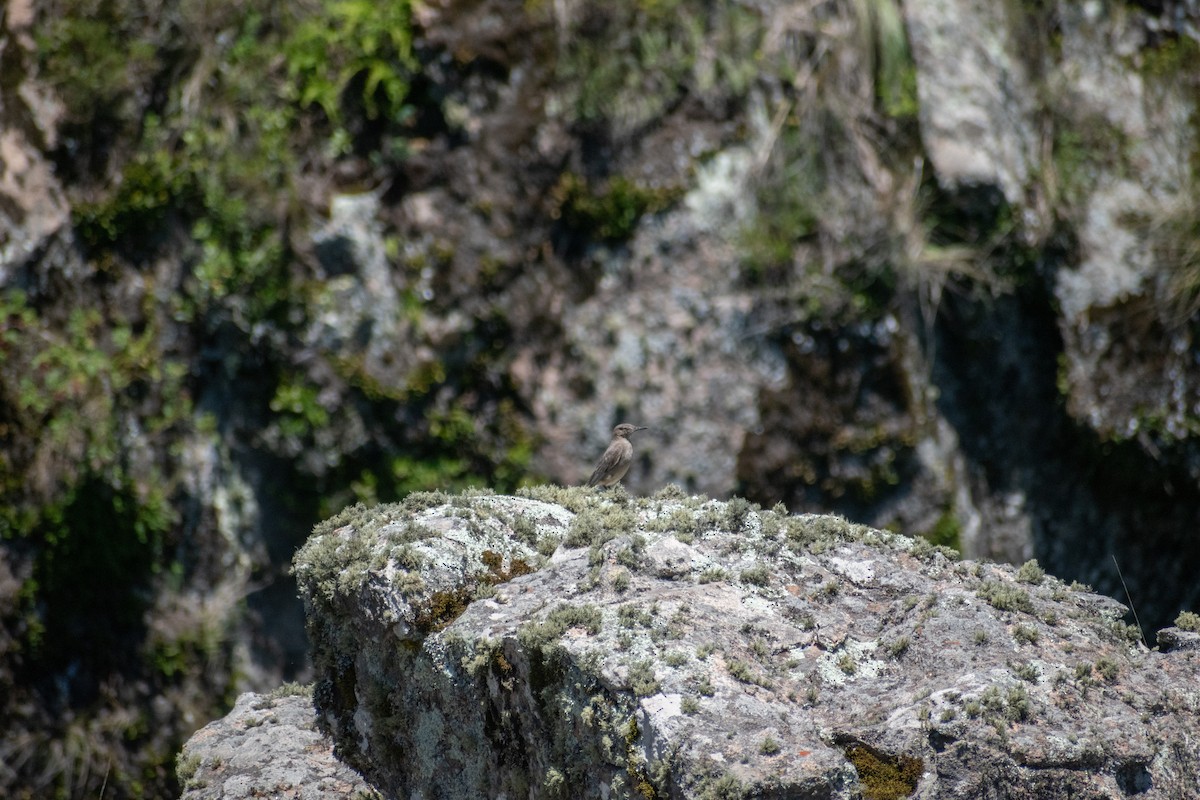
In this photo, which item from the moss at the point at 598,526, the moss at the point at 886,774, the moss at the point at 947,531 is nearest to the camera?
the moss at the point at 886,774

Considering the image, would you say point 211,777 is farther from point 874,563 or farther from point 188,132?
point 188,132

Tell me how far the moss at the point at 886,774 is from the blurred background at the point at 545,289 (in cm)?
597

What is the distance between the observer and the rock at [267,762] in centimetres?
535

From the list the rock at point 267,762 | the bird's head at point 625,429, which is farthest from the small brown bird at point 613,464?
the rock at point 267,762

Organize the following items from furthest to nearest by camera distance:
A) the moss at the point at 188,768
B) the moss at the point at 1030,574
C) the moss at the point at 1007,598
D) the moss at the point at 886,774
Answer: the moss at the point at 188,768
the moss at the point at 1030,574
the moss at the point at 1007,598
the moss at the point at 886,774

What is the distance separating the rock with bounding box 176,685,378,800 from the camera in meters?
5.35

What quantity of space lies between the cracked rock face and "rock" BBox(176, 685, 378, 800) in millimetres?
123

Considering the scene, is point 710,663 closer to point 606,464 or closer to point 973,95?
point 606,464

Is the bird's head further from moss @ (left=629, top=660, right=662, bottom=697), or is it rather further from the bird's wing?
moss @ (left=629, top=660, right=662, bottom=697)

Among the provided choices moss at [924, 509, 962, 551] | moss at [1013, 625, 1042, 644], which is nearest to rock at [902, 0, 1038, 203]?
moss at [924, 509, 962, 551]

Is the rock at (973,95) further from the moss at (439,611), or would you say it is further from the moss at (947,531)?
the moss at (439,611)

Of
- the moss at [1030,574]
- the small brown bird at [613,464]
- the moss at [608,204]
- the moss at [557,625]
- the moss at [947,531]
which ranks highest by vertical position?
the moss at [608,204]

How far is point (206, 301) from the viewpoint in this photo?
995 centimetres

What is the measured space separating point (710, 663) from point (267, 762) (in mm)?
2380
